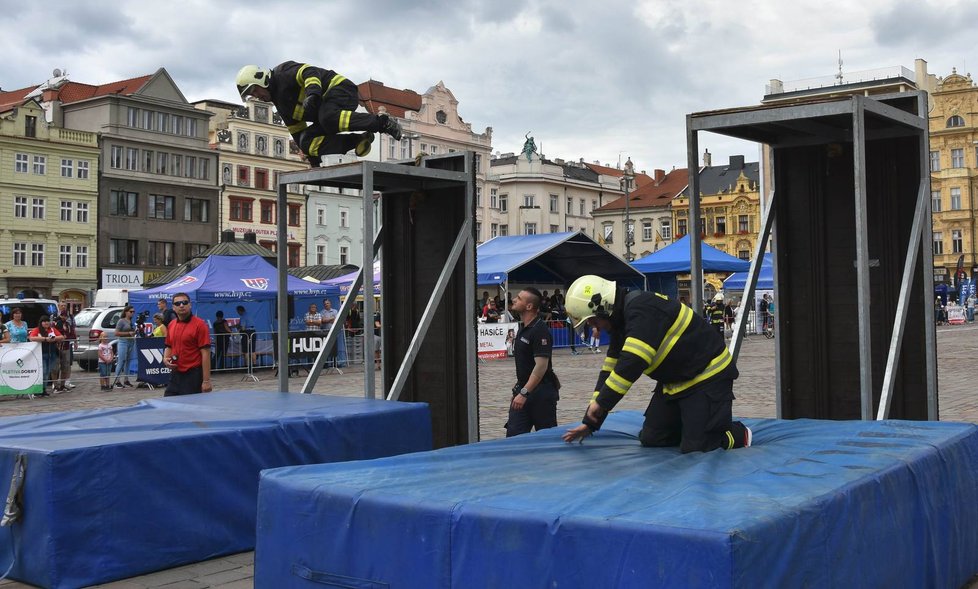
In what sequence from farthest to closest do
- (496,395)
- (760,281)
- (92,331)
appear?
(760,281), (92,331), (496,395)

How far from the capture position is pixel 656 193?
9875 centimetres

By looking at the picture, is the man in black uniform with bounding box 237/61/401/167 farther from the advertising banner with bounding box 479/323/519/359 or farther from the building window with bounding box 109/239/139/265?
the building window with bounding box 109/239/139/265

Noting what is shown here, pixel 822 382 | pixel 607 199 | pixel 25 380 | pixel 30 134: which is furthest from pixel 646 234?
pixel 822 382

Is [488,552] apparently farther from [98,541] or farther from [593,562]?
[98,541]

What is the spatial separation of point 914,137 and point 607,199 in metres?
95.6

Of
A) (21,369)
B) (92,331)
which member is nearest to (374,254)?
(21,369)

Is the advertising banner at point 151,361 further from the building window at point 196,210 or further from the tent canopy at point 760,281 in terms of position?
the building window at point 196,210

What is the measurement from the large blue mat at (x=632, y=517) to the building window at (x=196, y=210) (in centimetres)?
6409

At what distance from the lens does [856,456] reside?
503 centimetres

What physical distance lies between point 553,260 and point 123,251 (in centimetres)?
4005

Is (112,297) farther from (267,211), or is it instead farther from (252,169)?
(267,211)

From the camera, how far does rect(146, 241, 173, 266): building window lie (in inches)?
2506

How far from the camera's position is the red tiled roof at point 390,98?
80.3 m

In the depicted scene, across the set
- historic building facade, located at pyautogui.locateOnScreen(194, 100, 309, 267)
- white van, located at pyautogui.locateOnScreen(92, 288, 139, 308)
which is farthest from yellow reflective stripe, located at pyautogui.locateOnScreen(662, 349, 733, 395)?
historic building facade, located at pyautogui.locateOnScreen(194, 100, 309, 267)
